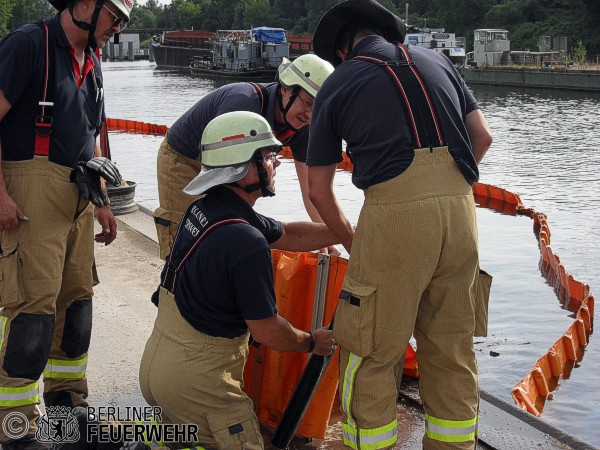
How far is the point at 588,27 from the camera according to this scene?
55250mm

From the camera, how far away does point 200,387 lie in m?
3.40

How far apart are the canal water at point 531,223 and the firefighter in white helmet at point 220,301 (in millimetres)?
2723

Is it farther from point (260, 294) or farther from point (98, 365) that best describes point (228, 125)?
point (98, 365)

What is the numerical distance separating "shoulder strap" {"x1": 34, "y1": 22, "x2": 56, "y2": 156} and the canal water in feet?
11.4

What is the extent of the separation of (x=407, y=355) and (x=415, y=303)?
5.48 feet

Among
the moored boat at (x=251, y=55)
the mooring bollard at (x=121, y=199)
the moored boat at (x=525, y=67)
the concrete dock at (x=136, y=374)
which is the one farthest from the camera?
the moored boat at (x=251, y=55)

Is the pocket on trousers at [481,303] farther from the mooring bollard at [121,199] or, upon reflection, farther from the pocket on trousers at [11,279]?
the mooring bollard at [121,199]

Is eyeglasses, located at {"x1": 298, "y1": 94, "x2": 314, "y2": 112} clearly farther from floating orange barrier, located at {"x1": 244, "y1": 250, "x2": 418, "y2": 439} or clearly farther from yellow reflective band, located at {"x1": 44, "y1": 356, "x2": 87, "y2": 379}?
yellow reflective band, located at {"x1": 44, "y1": 356, "x2": 87, "y2": 379}

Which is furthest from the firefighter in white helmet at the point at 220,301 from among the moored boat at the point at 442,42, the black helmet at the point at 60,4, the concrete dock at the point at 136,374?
the moored boat at the point at 442,42

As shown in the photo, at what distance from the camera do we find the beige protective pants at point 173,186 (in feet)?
16.2

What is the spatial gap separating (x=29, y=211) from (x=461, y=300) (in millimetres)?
1907

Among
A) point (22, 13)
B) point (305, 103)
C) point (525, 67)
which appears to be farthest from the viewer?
point (22, 13)

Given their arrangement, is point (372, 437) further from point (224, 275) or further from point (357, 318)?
point (224, 275)

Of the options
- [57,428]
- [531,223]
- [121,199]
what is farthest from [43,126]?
[531,223]
